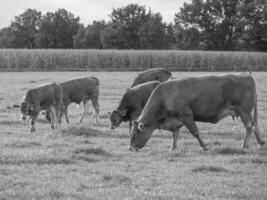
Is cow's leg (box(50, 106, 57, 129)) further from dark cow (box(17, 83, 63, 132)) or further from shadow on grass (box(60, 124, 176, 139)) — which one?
shadow on grass (box(60, 124, 176, 139))

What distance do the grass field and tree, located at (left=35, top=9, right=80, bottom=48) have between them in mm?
93368

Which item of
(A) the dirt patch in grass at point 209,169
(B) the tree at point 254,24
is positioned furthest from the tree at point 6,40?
(A) the dirt patch in grass at point 209,169

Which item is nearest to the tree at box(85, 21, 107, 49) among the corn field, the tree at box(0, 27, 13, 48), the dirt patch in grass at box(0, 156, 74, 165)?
the tree at box(0, 27, 13, 48)

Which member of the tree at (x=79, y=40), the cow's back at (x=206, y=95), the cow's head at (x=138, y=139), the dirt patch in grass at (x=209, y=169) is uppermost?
the tree at (x=79, y=40)

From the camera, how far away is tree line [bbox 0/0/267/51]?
9194 cm

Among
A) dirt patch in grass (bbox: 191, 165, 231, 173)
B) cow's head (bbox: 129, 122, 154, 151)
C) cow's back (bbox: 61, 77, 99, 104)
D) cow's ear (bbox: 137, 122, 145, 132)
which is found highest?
cow's back (bbox: 61, 77, 99, 104)

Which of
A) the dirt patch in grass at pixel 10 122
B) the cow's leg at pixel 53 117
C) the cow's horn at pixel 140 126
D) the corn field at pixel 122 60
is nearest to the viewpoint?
the cow's horn at pixel 140 126

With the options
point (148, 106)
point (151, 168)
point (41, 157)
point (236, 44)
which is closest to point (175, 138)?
point (148, 106)

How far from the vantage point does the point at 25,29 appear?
11681 cm

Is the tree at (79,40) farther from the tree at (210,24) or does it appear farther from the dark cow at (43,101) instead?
the dark cow at (43,101)

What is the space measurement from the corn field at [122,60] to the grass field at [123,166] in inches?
1921

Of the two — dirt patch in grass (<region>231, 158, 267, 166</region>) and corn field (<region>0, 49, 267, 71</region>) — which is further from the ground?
corn field (<region>0, 49, 267, 71</region>)

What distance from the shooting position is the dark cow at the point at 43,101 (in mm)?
17734

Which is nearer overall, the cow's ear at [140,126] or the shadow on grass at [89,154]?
the shadow on grass at [89,154]
